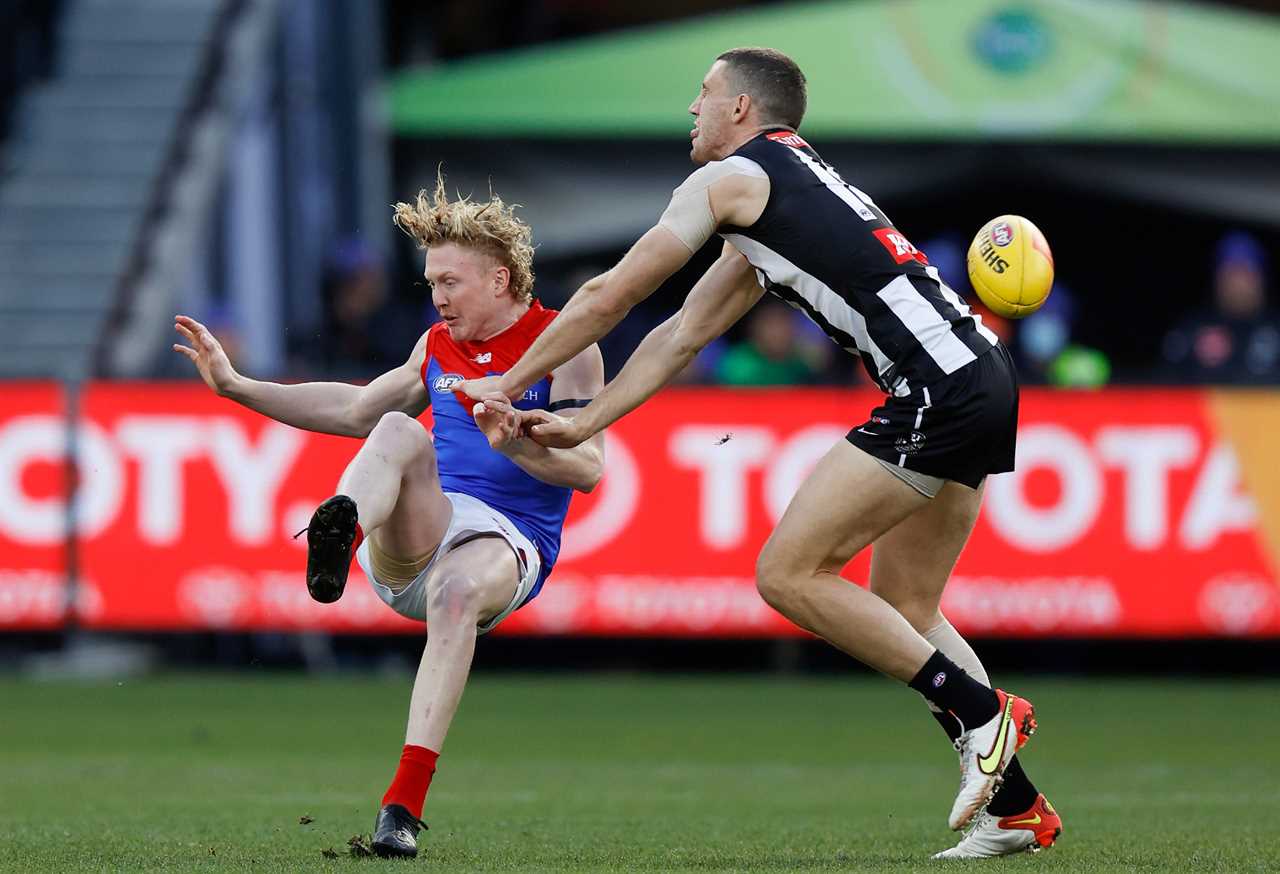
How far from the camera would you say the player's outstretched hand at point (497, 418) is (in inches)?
269

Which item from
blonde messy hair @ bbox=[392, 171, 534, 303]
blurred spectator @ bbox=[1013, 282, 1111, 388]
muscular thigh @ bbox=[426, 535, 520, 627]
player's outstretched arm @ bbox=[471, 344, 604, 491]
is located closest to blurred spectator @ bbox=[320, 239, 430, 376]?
blurred spectator @ bbox=[1013, 282, 1111, 388]

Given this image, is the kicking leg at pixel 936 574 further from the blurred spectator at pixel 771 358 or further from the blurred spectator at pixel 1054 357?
the blurred spectator at pixel 771 358

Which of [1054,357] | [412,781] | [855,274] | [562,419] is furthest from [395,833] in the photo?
[1054,357]

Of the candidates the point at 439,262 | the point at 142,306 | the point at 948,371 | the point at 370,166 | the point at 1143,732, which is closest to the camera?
the point at 948,371

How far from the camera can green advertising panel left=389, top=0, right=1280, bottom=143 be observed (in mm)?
19016

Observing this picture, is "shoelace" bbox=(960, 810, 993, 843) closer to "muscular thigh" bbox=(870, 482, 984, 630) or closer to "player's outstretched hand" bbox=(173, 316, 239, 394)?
"muscular thigh" bbox=(870, 482, 984, 630)

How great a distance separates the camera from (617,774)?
9953 mm

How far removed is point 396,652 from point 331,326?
2222 mm

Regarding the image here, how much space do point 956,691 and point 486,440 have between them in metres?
1.73

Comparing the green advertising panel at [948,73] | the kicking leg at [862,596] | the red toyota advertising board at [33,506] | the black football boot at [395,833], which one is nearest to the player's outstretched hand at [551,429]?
the kicking leg at [862,596]

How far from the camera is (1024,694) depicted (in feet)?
44.8

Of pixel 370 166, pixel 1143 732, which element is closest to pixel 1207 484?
pixel 1143 732

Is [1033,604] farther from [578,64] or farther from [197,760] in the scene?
[578,64]

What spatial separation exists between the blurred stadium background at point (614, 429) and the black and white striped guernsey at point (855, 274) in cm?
154
